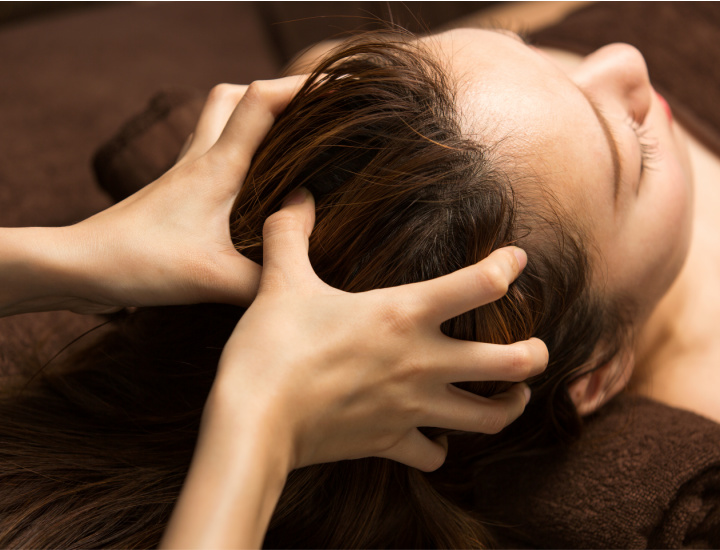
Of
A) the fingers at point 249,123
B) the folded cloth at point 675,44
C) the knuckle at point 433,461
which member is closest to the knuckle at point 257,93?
the fingers at point 249,123

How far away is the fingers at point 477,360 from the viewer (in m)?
0.53

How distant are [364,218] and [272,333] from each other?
18 centimetres

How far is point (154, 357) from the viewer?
2.52ft

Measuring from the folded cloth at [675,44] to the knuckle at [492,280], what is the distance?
940 mm

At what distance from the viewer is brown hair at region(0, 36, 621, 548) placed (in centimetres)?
60

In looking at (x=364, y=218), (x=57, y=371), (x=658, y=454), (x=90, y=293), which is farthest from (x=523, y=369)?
(x=57, y=371)

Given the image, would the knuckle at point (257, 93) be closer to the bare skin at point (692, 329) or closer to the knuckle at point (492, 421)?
the bare skin at point (692, 329)

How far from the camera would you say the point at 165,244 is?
2.02ft

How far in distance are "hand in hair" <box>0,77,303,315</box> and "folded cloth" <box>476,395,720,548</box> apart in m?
0.46

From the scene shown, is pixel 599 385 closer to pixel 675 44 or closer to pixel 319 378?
pixel 319 378

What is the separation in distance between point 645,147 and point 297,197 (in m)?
0.47

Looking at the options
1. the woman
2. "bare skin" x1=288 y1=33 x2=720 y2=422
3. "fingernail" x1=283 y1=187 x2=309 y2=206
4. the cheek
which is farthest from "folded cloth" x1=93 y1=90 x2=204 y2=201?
the cheek

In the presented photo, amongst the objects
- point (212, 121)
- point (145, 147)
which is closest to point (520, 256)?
point (212, 121)

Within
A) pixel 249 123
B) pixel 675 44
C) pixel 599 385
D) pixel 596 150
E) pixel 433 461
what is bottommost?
pixel 599 385
